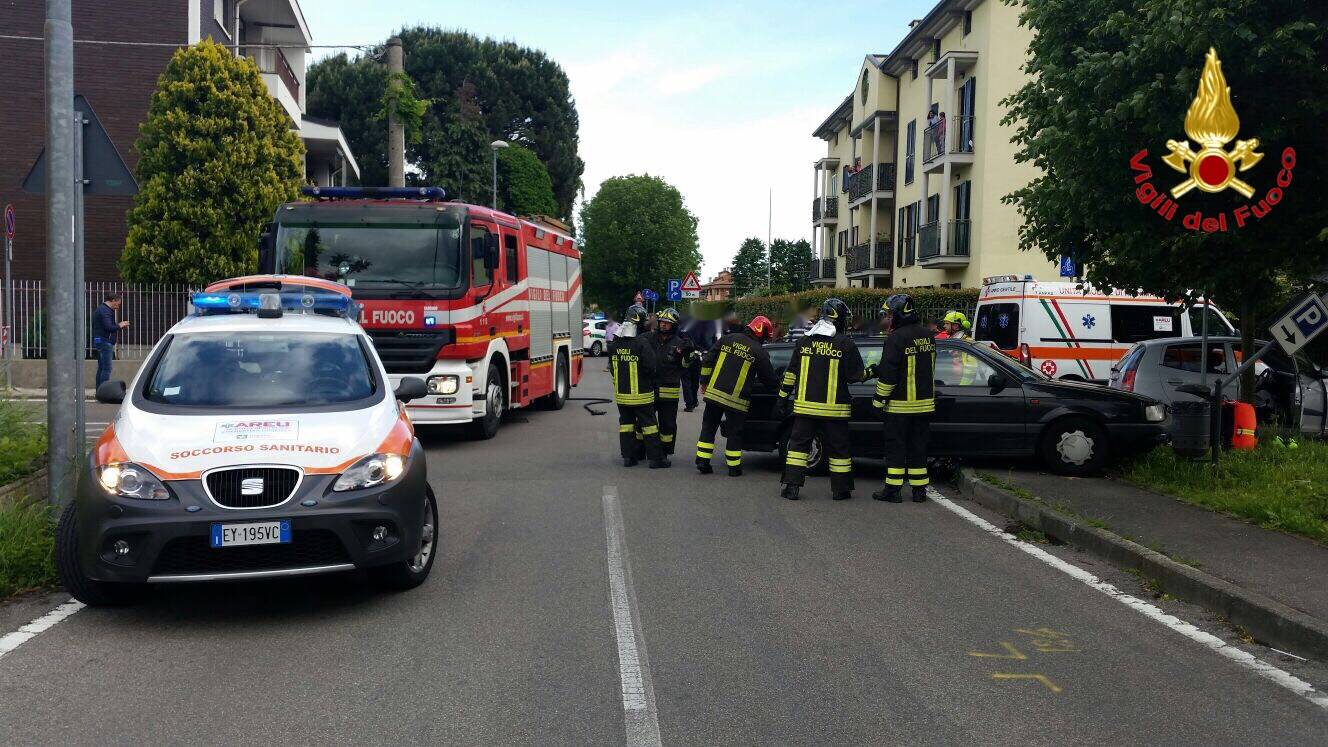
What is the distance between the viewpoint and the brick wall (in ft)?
88.8

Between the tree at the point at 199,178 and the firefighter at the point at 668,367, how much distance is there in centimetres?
1422

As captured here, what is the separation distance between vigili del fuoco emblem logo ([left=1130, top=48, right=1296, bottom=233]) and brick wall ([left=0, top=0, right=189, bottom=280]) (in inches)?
940

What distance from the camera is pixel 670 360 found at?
12688mm

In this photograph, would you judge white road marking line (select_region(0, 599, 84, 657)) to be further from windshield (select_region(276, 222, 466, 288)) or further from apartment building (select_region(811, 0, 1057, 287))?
apartment building (select_region(811, 0, 1057, 287))

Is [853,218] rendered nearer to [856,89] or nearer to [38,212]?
[856,89]

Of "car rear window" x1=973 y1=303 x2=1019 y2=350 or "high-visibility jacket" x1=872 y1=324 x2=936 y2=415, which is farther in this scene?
"car rear window" x1=973 y1=303 x2=1019 y2=350

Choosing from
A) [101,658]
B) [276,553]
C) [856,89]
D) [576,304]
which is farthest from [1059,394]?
[856,89]

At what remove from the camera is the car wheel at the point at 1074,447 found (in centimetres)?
1145

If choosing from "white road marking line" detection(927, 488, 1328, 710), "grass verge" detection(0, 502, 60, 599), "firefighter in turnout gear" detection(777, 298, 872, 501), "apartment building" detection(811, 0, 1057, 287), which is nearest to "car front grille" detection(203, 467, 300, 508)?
"grass verge" detection(0, 502, 60, 599)

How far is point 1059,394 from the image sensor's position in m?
11.6

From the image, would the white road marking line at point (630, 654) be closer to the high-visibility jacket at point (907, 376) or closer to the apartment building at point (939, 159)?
the high-visibility jacket at point (907, 376)

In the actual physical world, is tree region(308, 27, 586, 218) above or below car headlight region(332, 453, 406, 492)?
above

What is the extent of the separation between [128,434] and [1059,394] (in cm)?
879

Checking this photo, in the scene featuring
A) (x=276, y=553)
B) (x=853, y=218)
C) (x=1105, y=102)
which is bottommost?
(x=276, y=553)
